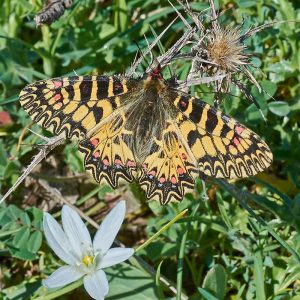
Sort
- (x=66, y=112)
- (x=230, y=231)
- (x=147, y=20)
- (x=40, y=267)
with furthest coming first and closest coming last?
1. (x=147, y=20)
2. (x=40, y=267)
3. (x=230, y=231)
4. (x=66, y=112)

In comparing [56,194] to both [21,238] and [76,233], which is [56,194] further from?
[76,233]

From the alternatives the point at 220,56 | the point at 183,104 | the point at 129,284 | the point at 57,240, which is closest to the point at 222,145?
the point at 183,104

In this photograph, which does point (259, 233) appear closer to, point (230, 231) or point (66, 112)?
point (230, 231)

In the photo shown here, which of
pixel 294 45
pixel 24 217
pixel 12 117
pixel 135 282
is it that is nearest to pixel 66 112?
pixel 24 217

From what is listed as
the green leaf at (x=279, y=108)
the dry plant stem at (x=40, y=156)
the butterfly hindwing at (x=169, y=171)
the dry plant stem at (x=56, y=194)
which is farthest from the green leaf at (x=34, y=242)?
the green leaf at (x=279, y=108)

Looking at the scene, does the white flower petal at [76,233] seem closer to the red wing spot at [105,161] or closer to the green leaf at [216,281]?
the red wing spot at [105,161]
